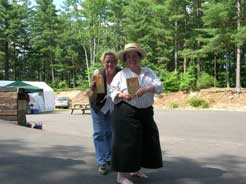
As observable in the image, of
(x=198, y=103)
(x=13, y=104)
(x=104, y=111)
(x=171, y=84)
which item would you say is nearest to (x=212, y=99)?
(x=198, y=103)

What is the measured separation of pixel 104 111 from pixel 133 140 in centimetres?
97

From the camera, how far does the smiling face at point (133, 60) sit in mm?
5500

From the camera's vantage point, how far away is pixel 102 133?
6.25 meters

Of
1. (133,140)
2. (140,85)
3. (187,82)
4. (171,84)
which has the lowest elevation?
(133,140)

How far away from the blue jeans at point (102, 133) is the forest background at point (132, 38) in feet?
100

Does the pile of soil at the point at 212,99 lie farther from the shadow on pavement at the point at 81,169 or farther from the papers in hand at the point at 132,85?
the papers in hand at the point at 132,85

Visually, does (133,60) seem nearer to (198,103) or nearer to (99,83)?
(99,83)

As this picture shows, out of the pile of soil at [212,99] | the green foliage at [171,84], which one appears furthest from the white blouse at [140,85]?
the green foliage at [171,84]

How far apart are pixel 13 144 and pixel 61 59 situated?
61.9 meters

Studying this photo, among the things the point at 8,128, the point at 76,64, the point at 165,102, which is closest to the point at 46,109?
the point at 165,102

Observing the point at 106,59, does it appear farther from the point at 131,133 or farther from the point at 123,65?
the point at 131,133

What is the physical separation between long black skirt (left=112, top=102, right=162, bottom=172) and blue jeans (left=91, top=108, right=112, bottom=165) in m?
0.76

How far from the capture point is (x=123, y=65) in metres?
5.78

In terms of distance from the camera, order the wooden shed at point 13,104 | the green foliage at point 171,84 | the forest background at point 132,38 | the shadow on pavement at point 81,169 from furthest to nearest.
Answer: the green foliage at point 171,84 → the forest background at point 132,38 → the wooden shed at point 13,104 → the shadow on pavement at point 81,169
